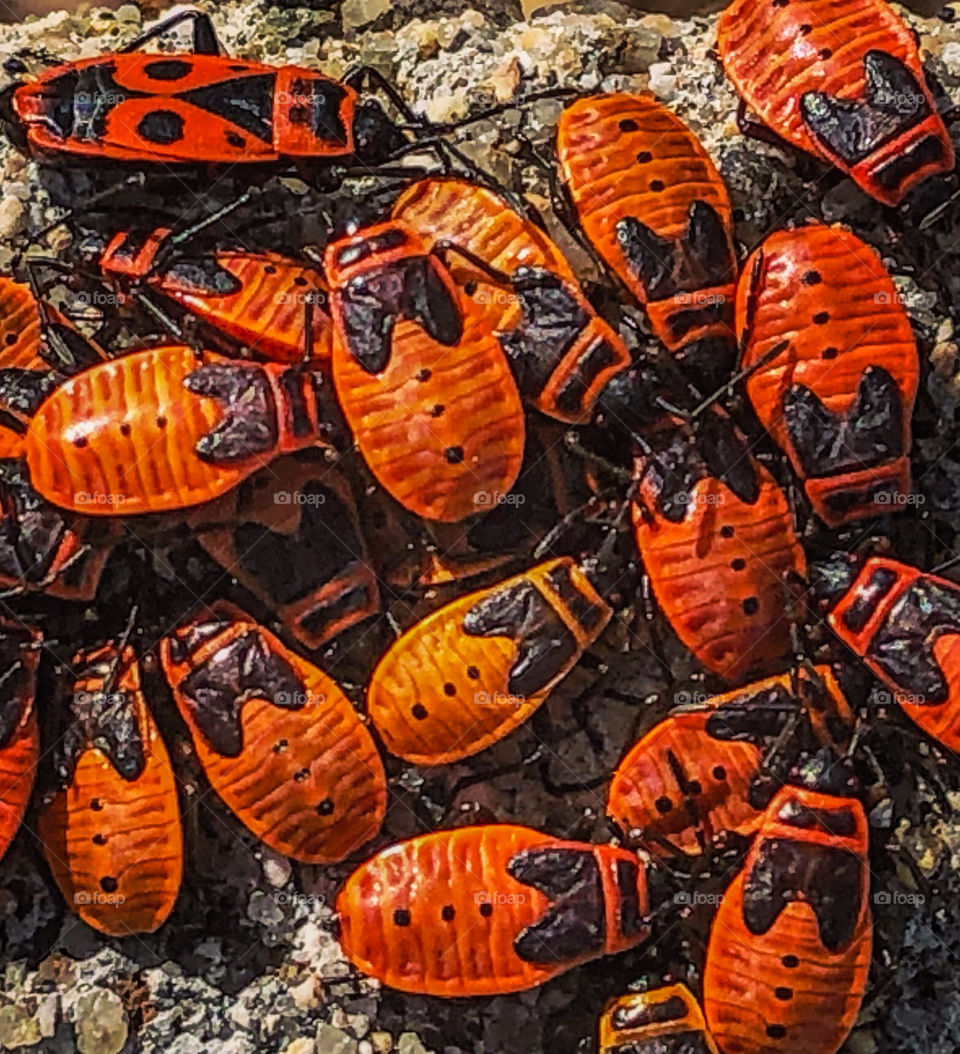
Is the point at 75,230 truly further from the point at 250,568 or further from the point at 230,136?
the point at 250,568

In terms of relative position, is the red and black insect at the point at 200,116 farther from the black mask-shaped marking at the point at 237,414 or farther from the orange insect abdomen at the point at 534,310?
the black mask-shaped marking at the point at 237,414

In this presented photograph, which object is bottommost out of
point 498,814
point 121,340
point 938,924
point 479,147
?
point 938,924

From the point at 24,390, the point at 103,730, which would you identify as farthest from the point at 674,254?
the point at 103,730

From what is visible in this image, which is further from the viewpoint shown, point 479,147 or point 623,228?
point 479,147

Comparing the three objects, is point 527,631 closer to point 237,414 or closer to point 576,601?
point 576,601

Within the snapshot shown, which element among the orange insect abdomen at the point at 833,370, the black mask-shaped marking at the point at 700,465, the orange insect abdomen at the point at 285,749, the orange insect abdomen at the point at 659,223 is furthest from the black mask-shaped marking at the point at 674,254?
the orange insect abdomen at the point at 285,749

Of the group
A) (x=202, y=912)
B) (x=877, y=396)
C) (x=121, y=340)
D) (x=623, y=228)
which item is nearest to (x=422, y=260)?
(x=623, y=228)

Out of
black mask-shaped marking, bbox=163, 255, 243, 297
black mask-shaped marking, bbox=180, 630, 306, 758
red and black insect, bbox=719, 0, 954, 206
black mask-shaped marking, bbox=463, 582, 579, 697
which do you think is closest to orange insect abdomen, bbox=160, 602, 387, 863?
black mask-shaped marking, bbox=180, 630, 306, 758
